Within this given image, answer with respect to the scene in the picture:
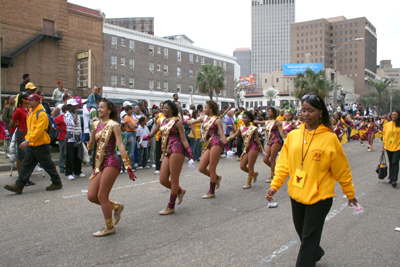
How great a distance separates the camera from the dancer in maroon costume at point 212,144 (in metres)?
6.87

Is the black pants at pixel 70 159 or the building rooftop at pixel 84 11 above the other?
the building rooftop at pixel 84 11

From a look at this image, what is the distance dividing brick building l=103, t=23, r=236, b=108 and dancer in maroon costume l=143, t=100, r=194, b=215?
3702 centimetres

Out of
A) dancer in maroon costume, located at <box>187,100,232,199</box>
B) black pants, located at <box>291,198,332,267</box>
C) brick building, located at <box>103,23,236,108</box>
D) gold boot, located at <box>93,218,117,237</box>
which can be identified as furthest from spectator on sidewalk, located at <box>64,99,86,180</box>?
brick building, located at <box>103,23,236,108</box>

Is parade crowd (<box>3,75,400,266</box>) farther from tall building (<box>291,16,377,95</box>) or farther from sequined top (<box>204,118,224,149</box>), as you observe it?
tall building (<box>291,16,377,95</box>)

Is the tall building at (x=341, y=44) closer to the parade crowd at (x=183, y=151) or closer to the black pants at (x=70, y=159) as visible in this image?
the parade crowd at (x=183, y=151)

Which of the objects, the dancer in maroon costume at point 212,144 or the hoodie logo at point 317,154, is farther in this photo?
the dancer in maroon costume at point 212,144

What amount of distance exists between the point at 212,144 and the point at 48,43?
33.1 metres

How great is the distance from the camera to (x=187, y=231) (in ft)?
15.7

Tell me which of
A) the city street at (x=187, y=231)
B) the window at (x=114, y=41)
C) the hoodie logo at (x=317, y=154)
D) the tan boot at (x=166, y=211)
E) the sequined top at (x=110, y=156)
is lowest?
the city street at (x=187, y=231)

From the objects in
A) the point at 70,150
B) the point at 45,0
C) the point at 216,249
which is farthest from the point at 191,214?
the point at 45,0

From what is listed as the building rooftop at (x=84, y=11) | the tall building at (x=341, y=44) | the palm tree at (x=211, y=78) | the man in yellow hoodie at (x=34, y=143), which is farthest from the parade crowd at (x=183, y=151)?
the tall building at (x=341, y=44)

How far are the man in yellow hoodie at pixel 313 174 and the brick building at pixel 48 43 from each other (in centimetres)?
3156

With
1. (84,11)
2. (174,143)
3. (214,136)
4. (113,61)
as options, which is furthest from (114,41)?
(174,143)

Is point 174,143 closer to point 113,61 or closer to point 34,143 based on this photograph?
point 34,143
